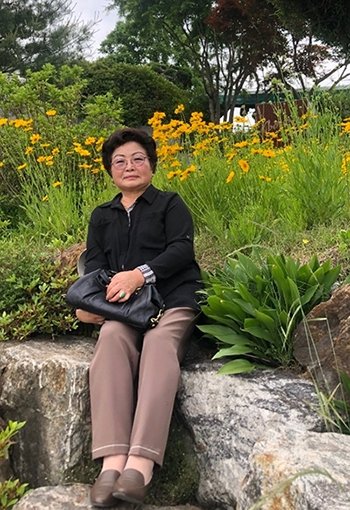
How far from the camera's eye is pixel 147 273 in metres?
2.98

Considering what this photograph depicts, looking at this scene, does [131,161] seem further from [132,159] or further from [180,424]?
[180,424]

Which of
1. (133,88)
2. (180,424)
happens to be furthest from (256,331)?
(133,88)

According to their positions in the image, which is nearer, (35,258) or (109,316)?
(109,316)

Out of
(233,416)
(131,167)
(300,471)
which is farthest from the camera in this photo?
(131,167)

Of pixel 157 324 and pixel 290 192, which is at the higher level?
pixel 290 192

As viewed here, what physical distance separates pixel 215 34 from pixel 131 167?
18988 mm

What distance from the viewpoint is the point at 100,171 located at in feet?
18.5

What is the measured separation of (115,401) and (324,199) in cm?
220

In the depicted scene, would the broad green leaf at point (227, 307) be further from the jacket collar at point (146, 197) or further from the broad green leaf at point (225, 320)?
the jacket collar at point (146, 197)

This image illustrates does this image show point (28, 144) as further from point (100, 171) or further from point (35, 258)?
point (35, 258)

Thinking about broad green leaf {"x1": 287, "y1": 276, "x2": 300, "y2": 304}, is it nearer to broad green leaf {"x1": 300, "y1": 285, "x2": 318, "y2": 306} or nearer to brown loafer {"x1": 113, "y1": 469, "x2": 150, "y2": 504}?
broad green leaf {"x1": 300, "y1": 285, "x2": 318, "y2": 306}

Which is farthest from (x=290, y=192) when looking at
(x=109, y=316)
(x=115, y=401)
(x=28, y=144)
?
(x=28, y=144)

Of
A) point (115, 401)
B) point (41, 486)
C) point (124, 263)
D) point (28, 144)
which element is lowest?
point (41, 486)

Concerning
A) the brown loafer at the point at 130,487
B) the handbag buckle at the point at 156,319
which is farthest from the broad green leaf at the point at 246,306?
the brown loafer at the point at 130,487
